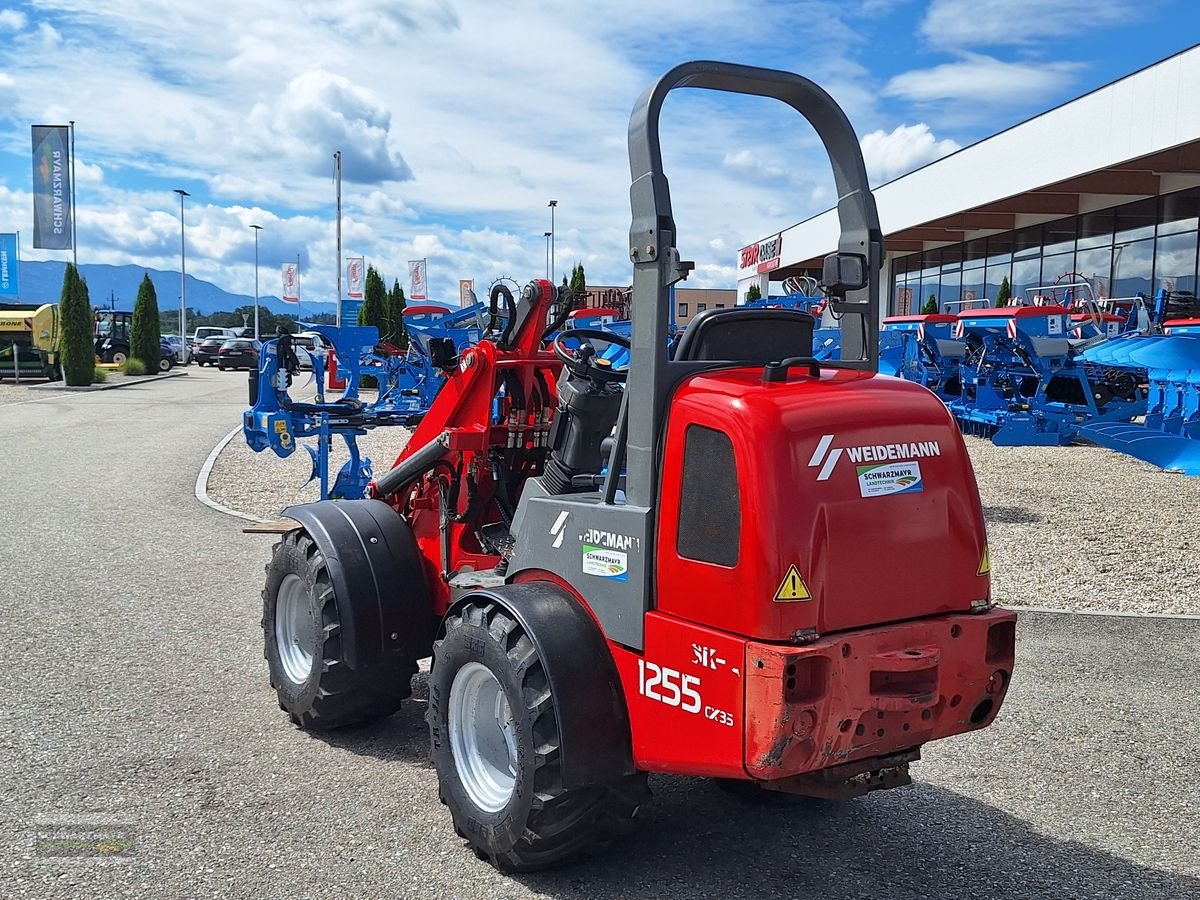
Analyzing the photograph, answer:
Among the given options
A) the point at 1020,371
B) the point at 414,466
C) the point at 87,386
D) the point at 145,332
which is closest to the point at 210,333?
the point at 145,332

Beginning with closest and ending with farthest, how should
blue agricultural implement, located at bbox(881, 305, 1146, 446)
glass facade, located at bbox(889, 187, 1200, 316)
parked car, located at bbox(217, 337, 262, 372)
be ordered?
blue agricultural implement, located at bbox(881, 305, 1146, 446)
glass facade, located at bbox(889, 187, 1200, 316)
parked car, located at bbox(217, 337, 262, 372)

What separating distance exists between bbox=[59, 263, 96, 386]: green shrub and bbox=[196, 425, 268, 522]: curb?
1631 cm

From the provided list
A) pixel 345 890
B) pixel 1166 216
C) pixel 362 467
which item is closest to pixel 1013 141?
pixel 1166 216

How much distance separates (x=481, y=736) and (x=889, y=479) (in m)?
1.70

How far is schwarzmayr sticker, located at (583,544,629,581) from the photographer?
359 cm

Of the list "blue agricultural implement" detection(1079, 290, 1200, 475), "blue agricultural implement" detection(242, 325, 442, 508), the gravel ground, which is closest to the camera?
the gravel ground

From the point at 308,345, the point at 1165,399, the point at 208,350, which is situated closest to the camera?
the point at 308,345

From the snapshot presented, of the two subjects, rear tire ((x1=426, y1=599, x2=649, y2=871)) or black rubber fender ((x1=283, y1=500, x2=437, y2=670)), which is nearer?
rear tire ((x1=426, y1=599, x2=649, y2=871))

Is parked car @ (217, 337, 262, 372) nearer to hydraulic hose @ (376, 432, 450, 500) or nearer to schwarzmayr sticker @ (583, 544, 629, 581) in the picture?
hydraulic hose @ (376, 432, 450, 500)

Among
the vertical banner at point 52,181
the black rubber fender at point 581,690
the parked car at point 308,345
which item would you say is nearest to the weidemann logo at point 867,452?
the black rubber fender at point 581,690

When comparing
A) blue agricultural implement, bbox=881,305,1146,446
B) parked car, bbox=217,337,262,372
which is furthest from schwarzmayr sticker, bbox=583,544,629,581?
parked car, bbox=217,337,262,372

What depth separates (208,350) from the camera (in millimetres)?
51125

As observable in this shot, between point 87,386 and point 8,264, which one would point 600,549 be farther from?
point 8,264

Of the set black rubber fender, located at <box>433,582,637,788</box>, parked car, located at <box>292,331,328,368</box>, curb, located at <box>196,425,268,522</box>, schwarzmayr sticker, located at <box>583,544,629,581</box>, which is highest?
parked car, located at <box>292,331,328,368</box>
